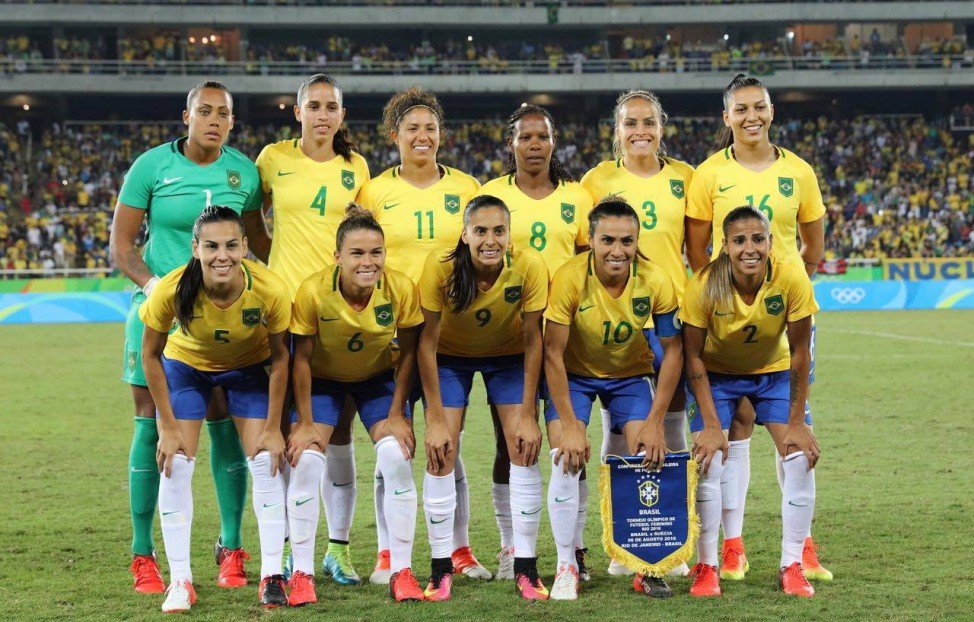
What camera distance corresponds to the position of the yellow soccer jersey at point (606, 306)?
15.8 feet

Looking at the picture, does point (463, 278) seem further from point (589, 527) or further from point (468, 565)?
point (589, 527)

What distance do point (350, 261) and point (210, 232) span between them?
60 cm

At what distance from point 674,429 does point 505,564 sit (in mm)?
1047

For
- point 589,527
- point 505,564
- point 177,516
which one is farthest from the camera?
point 589,527

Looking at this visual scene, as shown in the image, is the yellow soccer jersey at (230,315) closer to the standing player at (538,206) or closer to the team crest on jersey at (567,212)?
the standing player at (538,206)

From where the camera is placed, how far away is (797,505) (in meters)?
4.82

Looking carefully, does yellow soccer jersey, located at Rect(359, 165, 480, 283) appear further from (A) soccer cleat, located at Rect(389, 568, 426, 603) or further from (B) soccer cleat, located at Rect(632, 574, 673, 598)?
(B) soccer cleat, located at Rect(632, 574, 673, 598)

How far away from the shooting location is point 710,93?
123ft

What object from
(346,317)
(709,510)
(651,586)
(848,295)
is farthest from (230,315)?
(848,295)

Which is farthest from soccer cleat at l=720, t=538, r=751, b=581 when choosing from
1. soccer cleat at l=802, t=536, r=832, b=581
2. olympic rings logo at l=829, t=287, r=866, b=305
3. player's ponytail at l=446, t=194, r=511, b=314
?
olympic rings logo at l=829, t=287, r=866, b=305

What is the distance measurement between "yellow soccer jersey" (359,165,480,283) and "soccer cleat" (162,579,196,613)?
1.69 metres

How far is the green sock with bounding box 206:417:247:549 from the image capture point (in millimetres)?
5211

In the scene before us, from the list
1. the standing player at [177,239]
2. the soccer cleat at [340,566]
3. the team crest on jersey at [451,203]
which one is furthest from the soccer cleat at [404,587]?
the team crest on jersey at [451,203]

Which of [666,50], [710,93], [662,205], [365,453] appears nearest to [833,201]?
[710,93]
